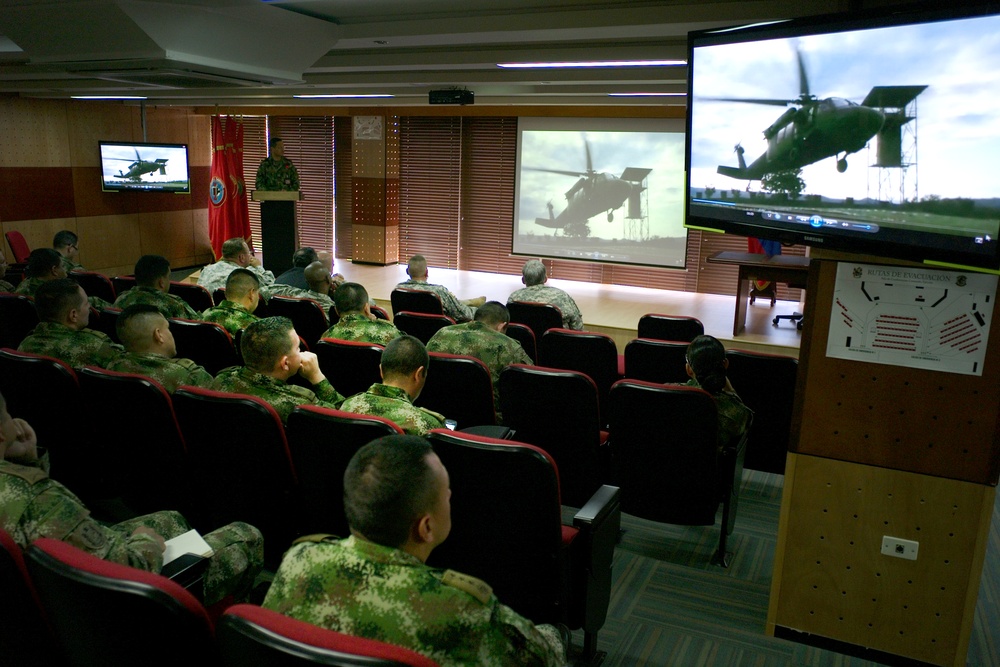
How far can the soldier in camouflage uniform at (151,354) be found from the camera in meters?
3.36

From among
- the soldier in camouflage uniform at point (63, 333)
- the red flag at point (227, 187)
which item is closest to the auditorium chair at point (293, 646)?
the soldier in camouflage uniform at point (63, 333)

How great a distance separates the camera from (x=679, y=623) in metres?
2.98

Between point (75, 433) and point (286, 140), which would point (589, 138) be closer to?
point (286, 140)

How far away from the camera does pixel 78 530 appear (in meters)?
1.87

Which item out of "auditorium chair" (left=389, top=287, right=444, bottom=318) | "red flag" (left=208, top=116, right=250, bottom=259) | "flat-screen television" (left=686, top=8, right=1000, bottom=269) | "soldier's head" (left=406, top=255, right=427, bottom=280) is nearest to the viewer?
"flat-screen television" (left=686, top=8, right=1000, bottom=269)

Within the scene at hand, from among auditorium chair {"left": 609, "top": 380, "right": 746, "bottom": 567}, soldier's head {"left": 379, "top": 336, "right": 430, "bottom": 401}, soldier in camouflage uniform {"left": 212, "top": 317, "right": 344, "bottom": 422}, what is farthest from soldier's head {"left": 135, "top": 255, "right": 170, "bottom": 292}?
auditorium chair {"left": 609, "top": 380, "right": 746, "bottom": 567}

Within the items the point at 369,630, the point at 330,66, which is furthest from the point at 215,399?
the point at 330,66

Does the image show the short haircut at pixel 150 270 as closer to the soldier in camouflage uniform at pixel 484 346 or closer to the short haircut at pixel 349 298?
the short haircut at pixel 349 298

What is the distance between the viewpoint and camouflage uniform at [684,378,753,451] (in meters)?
3.46

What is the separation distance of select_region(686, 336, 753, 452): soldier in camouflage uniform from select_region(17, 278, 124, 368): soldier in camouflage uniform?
298 centimetres

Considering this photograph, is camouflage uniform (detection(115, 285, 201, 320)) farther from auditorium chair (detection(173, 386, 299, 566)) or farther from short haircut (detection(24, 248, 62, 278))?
auditorium chair (detection(173, 386, 299, 566))

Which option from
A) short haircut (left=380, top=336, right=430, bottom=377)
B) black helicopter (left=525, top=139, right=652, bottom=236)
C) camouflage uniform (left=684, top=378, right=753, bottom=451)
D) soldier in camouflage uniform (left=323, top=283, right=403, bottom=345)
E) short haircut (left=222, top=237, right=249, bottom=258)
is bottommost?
camouflage uniform (left=684, top=378, right=753, bottom=451)

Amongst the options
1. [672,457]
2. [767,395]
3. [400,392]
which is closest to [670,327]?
[767,395]

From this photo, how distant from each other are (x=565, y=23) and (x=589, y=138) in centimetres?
575
